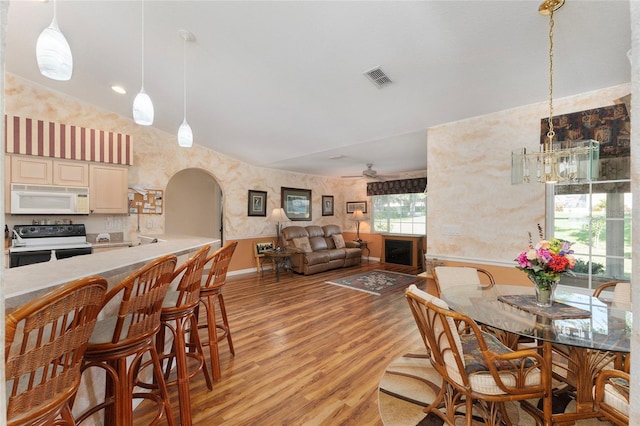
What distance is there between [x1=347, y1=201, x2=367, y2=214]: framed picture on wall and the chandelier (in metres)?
5.98

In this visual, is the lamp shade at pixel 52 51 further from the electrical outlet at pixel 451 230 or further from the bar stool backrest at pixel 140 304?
the electrical outlet at pixel 451 230

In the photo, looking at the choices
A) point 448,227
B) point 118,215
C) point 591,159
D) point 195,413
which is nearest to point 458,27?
point 591,159

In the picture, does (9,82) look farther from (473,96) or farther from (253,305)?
(473,96)

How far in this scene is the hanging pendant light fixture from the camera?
4.27ft

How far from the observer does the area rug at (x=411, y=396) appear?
69.9 inches

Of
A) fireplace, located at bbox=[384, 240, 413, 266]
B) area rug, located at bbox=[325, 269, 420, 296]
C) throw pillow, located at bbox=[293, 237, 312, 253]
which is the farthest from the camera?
fireplace, located at bbox=[384, 240, 413, 266]

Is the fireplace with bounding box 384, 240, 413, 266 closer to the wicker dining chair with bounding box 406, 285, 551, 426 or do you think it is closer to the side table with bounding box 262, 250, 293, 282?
the side table with bounding box 262, 250, 293, 282

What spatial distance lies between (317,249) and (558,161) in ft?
16.9

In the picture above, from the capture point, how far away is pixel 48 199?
11.2 ft

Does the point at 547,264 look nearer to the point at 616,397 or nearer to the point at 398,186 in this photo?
the point at 616,397

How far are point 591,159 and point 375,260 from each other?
620cm

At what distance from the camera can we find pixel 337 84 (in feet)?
9.23

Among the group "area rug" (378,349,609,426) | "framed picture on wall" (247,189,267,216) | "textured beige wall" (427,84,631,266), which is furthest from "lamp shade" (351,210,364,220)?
"area rug" (378,349,609,426)

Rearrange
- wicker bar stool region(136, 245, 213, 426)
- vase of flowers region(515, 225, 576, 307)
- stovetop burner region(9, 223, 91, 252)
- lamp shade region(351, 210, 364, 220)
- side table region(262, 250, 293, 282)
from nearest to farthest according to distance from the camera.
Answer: wicker bar stool region(136, 245, 213, 426) → vase of flowers region(515, 225, 576, 307) → stovetop burner region(9, 223, 91, 252) → side table region(262, 250, 293, 282) → lamp shade region(351, 210, 364, 220)
